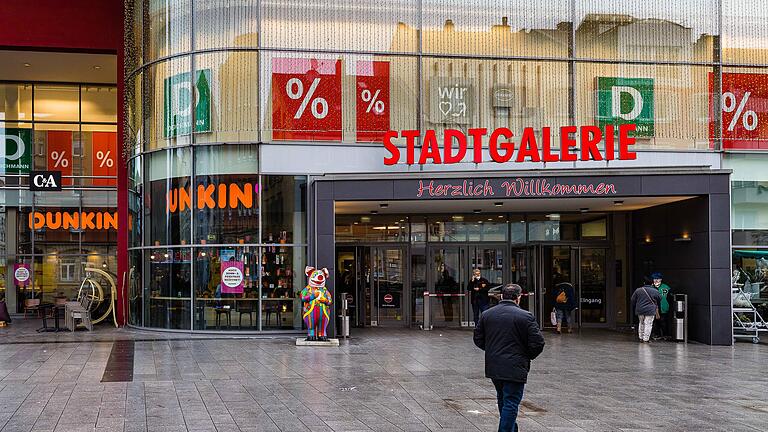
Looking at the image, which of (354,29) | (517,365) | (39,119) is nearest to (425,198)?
(354,29)

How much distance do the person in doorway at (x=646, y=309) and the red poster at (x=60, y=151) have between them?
779 inches

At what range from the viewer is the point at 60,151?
30.5 meters

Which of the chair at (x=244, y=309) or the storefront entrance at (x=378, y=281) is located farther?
the storefront entrance at (x=378, y=281)

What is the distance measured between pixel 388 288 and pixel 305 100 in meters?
5.43

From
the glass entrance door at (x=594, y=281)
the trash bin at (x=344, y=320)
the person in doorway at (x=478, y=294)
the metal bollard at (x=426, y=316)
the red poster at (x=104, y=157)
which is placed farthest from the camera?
the red poster at (x=104, y=157)

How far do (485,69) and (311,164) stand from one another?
15.7 feet

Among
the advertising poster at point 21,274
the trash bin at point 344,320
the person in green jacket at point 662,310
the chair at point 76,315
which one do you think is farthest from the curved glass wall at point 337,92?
the advertising poster at point 21,274

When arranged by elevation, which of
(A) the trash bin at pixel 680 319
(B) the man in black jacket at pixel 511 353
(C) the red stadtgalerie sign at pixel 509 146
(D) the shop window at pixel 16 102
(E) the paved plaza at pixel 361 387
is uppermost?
(D) the shop window at pixel 16 102

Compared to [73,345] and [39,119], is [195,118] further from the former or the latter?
[39,119]

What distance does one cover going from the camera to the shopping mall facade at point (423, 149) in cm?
2039

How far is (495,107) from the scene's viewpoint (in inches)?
846

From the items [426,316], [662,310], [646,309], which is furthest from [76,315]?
[662,310]

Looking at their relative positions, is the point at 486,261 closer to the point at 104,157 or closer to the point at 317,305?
the point at 317,305

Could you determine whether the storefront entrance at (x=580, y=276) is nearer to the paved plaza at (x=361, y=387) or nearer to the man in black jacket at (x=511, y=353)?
the paved plaza at (x=361, y=387)
